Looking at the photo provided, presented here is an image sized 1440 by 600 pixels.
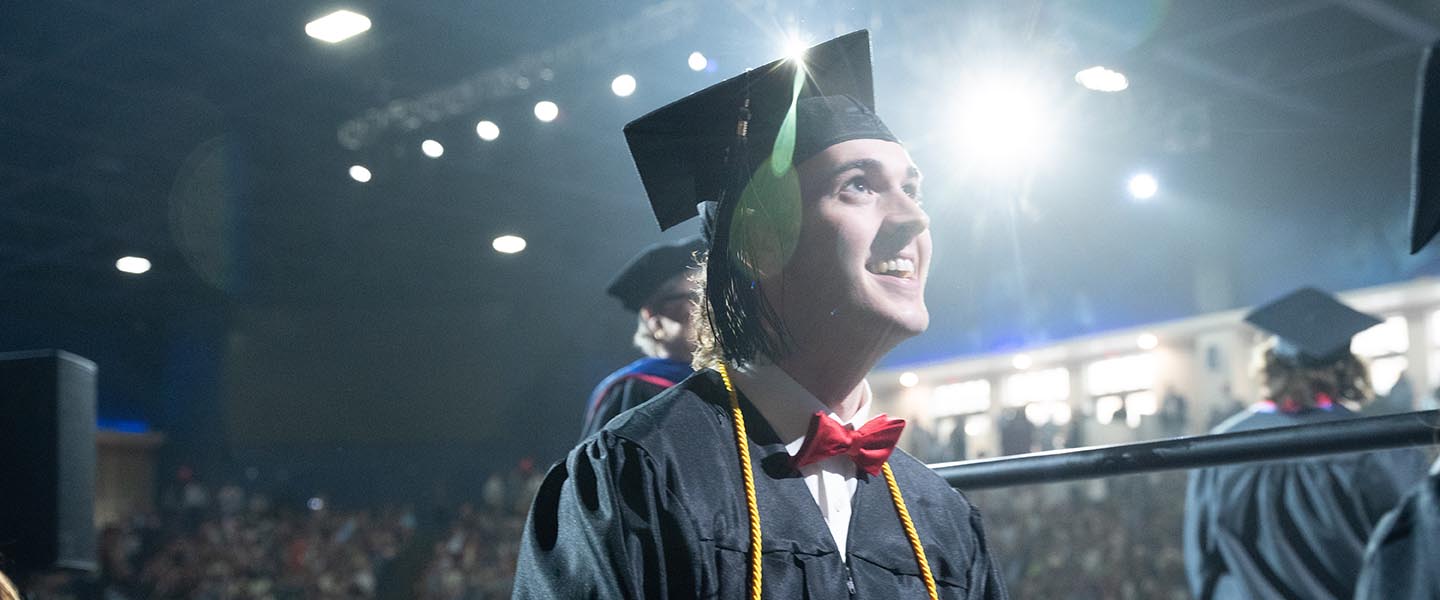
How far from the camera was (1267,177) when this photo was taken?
42.5ft

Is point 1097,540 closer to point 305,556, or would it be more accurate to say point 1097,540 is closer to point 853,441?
point 305,556

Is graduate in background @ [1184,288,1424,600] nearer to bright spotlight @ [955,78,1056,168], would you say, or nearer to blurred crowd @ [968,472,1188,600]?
bright spotlight @ [955,78,1056,168]

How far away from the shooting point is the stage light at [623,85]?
1044 centimetres

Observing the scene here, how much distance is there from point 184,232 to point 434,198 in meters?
3.40

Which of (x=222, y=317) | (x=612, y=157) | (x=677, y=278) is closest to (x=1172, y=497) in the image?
(x=612, y=157)

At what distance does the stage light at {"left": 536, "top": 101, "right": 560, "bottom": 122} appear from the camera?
11.6 metres

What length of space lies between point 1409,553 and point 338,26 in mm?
9835

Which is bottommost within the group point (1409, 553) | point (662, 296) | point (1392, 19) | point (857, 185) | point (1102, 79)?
point (1409, 553)

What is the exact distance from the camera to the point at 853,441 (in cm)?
161

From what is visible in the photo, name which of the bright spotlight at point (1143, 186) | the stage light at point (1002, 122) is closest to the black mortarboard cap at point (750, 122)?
the stage light at point (1002, 122)

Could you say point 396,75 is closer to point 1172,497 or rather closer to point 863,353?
point 1172,497

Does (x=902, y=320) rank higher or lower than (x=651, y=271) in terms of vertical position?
lower

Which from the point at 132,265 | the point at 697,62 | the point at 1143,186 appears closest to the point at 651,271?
the point at 697,62

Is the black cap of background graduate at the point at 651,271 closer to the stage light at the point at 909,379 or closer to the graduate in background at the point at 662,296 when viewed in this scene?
the graduate in background at the point at 662,296
